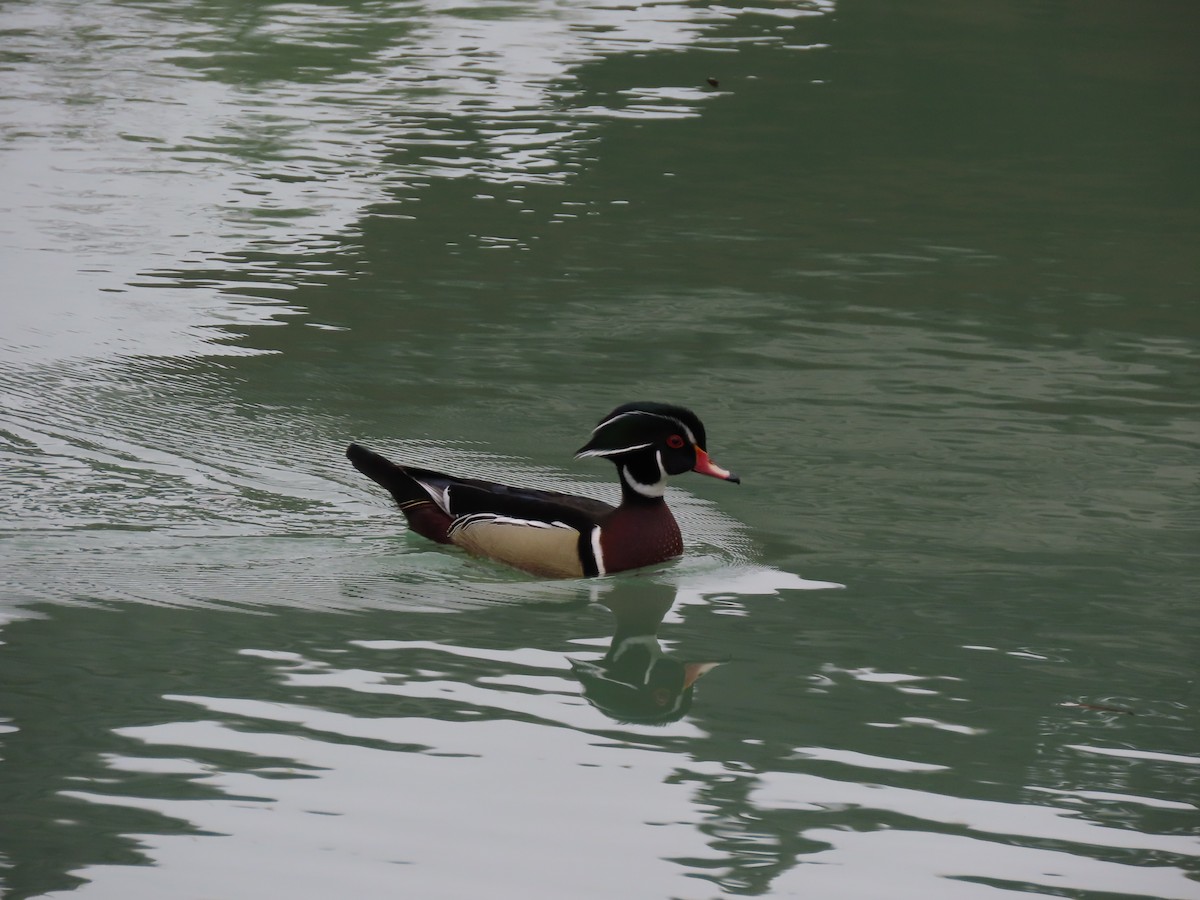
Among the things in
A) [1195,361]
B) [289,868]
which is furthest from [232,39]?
[289,868]

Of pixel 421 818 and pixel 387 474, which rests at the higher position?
pixel 387 474

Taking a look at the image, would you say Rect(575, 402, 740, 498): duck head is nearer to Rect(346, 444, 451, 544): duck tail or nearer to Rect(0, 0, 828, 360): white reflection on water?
Rect(346, 444, 451, 544): duck tail

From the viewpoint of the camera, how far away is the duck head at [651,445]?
28.7ft

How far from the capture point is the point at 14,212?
15.3 metres

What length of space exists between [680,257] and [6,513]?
6603 mm

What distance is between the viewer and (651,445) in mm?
8750

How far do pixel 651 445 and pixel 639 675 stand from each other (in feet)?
5.55

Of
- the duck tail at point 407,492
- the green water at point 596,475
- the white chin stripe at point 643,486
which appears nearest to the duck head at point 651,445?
the white chin stripe at point 643,486

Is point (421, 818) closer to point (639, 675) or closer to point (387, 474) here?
point (639, 675)

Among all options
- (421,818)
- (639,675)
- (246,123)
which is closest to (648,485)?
(639,675)

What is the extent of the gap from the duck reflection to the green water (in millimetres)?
46

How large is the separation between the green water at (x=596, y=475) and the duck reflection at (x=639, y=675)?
5 cm

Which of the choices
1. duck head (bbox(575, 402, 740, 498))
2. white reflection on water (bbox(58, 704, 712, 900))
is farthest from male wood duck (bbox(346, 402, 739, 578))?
white reflection on water (bbox(58, 704, 712, 900))

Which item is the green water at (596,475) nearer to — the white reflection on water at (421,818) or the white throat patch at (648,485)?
the white reflection on water at (421,818)
